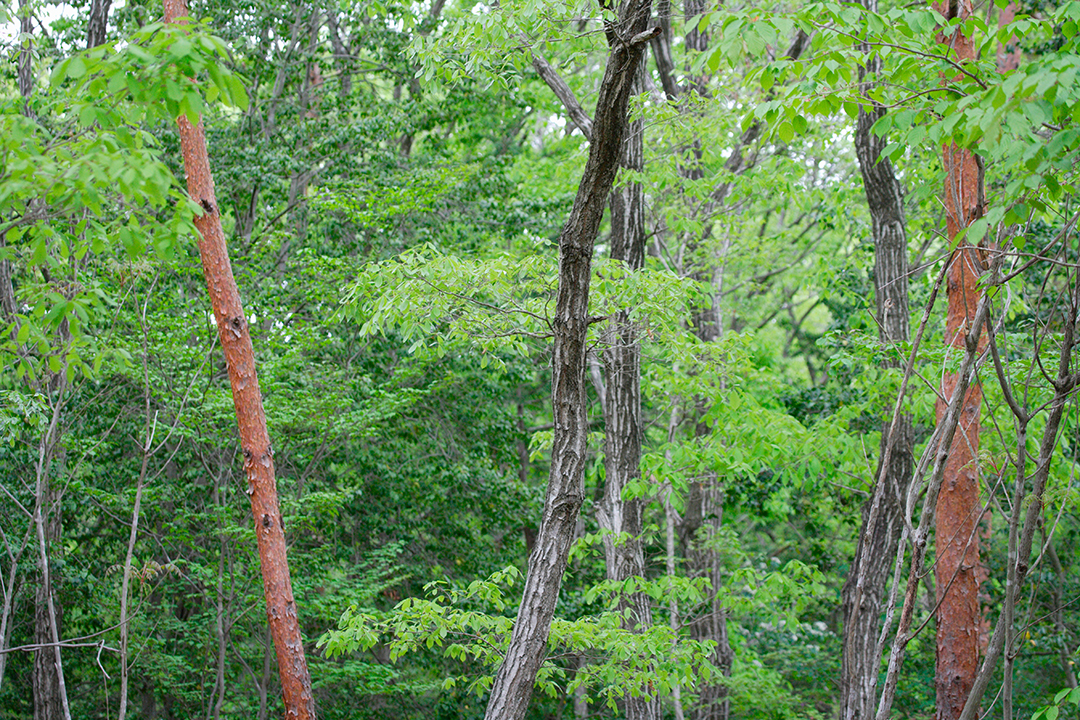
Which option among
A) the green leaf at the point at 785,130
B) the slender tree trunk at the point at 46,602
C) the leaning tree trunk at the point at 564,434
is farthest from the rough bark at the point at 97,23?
the green leaf at the point at 785,130

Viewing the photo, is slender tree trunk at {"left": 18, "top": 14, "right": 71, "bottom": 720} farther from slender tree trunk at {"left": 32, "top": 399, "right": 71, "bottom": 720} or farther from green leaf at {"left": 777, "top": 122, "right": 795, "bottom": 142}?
green leaf at {"left": 777, "top": 122, "right": 795, "bottom": 142}

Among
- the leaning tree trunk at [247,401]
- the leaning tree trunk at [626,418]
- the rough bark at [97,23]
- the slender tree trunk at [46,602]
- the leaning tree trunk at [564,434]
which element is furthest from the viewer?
the rough bark at [97,23]

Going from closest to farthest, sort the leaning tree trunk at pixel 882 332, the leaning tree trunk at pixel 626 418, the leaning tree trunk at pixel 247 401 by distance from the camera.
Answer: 1. the leaning tree trunk at pixel 247 401
2. the leaning tree trunk at pixel 882 332
3. the leaning tree trunk at pixel 626 418

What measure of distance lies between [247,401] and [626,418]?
2758 millimetres

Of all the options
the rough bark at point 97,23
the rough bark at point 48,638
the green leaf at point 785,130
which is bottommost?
the rough bark at point 48,638

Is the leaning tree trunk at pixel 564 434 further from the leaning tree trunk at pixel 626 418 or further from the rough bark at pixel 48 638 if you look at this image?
the rough bark at pixel 48 638

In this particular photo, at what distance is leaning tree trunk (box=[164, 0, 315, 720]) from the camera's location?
16.1 ft

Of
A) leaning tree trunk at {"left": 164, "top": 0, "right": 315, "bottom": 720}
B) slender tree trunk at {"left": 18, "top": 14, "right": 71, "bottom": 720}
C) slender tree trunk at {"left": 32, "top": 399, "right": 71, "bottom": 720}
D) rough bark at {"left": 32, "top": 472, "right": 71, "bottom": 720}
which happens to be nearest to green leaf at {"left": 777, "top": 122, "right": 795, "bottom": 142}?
leaning tree trunk at {"left": 164, "top": 0, "right": 315, "bottom": 720}

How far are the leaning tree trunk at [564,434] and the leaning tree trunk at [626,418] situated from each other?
85.7 inches

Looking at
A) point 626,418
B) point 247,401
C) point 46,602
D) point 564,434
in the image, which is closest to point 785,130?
point 564,434

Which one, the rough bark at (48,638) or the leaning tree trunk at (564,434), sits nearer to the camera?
the leaning tree trunk at (564,434)

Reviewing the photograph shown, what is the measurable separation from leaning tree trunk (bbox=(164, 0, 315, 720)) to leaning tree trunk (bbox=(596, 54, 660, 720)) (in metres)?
2.28

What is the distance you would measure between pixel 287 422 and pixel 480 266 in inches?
135

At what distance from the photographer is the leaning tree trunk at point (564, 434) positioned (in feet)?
11.2
